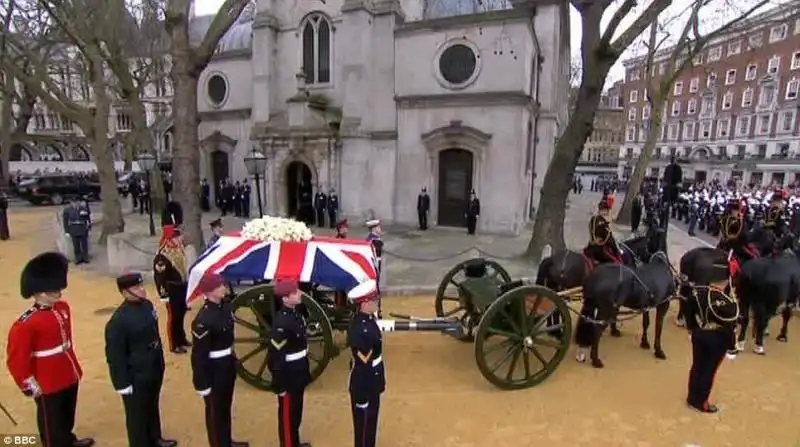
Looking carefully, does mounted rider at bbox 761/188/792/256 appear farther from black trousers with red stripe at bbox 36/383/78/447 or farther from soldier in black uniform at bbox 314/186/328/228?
soldier in black uniform at bbox 314/186/328/228

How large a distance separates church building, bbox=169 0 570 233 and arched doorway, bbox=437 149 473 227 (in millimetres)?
39

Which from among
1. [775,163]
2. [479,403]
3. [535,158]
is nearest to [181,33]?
[479,403]

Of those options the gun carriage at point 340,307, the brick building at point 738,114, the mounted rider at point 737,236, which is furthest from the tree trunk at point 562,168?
the brick building at point 738,114

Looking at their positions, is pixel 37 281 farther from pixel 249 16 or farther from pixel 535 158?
pixel 249 16

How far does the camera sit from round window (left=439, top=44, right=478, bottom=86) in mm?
15837

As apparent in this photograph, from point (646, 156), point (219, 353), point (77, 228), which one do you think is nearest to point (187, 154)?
point (77, 228)

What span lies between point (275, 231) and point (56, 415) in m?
2.71

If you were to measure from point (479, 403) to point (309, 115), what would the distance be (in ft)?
48.1

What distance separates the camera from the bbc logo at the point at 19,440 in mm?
4222

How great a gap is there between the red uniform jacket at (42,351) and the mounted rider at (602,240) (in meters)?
6.45

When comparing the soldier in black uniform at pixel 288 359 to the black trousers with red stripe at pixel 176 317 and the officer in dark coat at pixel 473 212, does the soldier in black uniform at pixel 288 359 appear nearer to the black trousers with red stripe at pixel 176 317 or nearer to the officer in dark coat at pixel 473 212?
the black trousers with red stripe at pixel 176 317

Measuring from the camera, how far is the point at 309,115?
17578 millimetres

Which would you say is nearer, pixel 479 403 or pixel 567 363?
pixel 479 403

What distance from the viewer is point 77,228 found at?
1106cm
